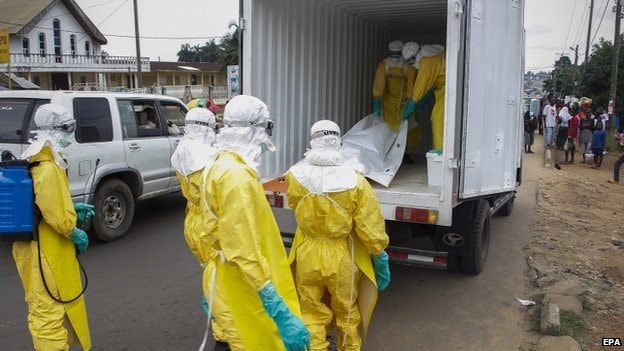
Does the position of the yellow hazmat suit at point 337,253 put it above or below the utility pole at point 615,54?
below

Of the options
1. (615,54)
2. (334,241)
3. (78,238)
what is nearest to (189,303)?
(78,238)

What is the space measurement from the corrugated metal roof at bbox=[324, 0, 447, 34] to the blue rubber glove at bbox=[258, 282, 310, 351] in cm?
462

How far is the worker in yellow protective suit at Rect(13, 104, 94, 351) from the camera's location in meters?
3.46

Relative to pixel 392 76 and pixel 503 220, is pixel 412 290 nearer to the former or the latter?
pixel 392 76

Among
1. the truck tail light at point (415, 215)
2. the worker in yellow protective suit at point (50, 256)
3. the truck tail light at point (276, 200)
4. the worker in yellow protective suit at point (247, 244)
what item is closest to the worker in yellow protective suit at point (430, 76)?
the truck tail light at point (415, 215)

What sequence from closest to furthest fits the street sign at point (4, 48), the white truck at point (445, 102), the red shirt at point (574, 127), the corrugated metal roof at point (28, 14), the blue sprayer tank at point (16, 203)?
the blue sprayer tank at point (16, 203), the white truck at point (445, 102), the street sign at point (4, 48), the red shirt at point (574, 127), the corrugated metal roof at point (28, 14)

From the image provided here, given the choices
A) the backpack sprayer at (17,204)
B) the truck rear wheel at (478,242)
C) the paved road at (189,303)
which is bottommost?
the paved road at (189,303)

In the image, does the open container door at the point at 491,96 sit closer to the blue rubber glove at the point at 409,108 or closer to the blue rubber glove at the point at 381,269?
the blue rubber glove at the point at 409,108

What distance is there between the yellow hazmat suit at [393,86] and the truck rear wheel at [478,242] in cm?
172

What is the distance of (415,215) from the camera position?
15.5ft

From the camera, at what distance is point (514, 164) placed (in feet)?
20.0

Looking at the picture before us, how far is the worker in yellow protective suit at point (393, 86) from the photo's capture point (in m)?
6.68

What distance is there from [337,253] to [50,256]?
1.89 meters

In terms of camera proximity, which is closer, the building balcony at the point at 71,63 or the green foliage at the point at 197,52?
the building balcony at the point at 71,63
